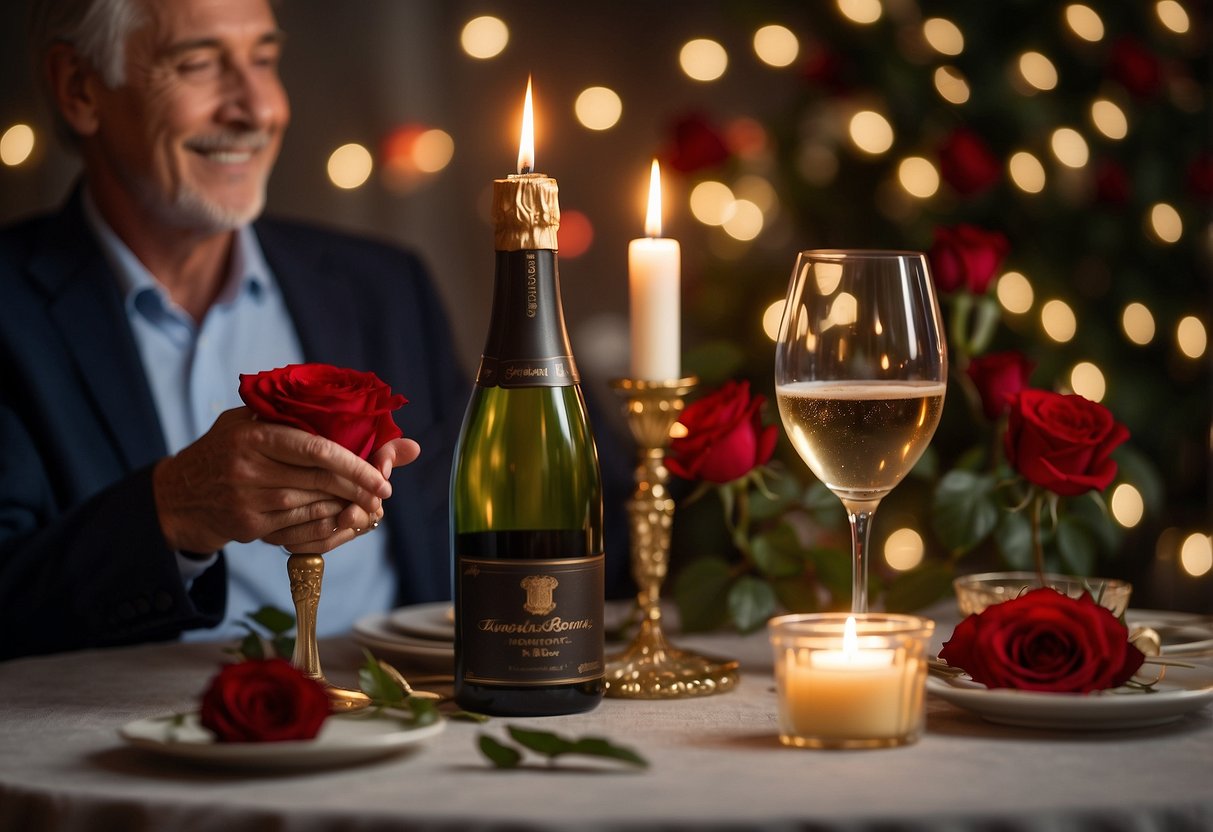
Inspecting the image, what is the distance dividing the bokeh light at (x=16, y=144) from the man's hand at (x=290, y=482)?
165 centimetres

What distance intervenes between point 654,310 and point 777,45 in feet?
6.20

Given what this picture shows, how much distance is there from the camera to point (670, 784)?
0.71 metres

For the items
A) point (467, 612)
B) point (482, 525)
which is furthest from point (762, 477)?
point (467, 612)

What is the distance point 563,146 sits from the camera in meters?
3.11

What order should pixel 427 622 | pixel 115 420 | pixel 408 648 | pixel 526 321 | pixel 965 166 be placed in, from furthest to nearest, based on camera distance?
1. pixel 965 166
2. pixel 115 420
3. pixel 427 622
4. pixel 408 648
5. pixel 526 321

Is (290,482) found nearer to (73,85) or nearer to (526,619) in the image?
(526,619)

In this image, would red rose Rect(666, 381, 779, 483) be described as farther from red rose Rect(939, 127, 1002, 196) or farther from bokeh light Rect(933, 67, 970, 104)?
bokeh light Rect(933, 67, 970, 104)

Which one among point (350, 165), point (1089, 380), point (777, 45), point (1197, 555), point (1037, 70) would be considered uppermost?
point (777, 45)

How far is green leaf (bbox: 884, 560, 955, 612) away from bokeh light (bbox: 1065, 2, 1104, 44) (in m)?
1.74

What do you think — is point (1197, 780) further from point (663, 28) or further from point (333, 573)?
point (663, 28)

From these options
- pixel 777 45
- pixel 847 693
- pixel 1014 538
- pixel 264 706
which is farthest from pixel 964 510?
pixel 777 45

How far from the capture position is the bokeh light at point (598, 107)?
309 cm

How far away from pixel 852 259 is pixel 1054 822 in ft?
1.27

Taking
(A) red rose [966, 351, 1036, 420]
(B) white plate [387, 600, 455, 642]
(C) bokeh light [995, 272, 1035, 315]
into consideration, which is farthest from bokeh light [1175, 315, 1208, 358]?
(B) white plate [387, 600, 455, 642]
